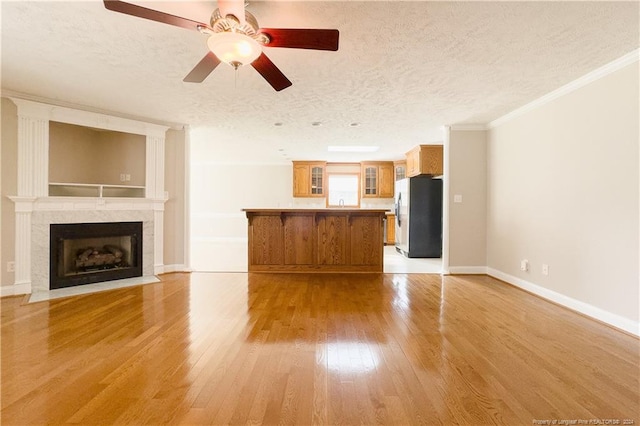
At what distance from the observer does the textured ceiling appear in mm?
1879

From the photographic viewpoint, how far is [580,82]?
2836mm

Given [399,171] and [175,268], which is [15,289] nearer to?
[175,268]

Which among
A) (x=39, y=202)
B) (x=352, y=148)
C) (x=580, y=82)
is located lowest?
(x=39, y=202)

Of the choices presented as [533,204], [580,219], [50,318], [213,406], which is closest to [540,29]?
[580,219]

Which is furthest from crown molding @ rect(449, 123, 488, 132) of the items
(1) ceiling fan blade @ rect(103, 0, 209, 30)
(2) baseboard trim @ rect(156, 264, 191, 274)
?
(2) baseboard trim @ rect(156, 264, 191, 274)

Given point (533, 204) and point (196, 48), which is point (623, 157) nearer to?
point (533, 204)

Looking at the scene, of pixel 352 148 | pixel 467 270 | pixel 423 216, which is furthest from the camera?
pixel 352 148

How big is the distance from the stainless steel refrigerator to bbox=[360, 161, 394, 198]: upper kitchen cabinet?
1819 mm

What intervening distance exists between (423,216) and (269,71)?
189 inches

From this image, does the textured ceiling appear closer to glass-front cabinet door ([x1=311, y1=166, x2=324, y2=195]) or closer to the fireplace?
the fireplace

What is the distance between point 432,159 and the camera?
219 inches

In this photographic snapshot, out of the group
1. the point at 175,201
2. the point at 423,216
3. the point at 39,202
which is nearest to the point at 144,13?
the point at 39,202

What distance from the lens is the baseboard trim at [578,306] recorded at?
240 cm

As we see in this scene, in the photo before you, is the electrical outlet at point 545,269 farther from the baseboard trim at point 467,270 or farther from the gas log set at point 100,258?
the gas log set at point 100,258
